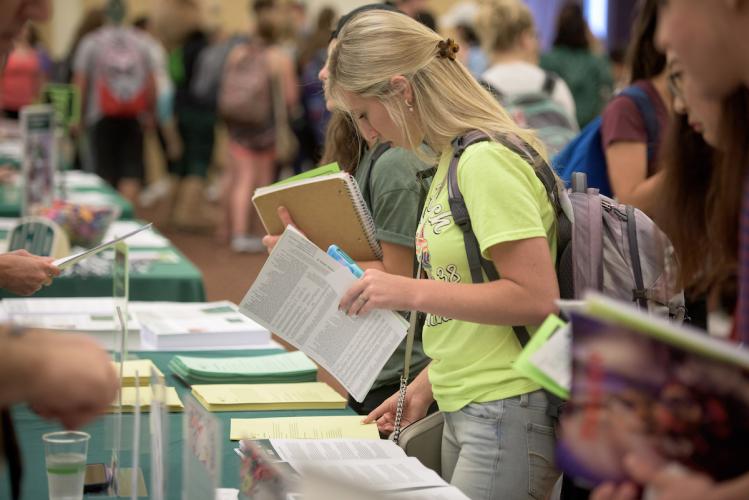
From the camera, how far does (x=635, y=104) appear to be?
9.58 feet

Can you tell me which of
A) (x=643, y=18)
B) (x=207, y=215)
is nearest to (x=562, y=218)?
(x=643, y=18)

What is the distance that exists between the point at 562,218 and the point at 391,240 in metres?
0.52

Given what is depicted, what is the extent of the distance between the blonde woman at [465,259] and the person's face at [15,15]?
722 mm

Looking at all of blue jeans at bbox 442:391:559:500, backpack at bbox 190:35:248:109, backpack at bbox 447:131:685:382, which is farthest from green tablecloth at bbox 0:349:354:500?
backpack at bbox 190:35:248:109

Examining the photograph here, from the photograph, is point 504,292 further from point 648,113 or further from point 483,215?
point 648,113

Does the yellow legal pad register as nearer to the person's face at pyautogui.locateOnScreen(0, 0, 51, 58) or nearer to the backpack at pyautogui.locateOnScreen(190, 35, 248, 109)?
the person's face at pyautogui.locateOnScreen(0, 0, 51, 58)

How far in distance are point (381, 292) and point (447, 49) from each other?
1.60 feet

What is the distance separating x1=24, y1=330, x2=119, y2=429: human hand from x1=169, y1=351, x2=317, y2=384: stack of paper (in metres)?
1.18

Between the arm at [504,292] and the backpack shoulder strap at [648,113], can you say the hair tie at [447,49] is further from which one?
the backpack shoulder strap at [648,113]

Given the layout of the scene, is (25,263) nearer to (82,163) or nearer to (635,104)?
(635,104)

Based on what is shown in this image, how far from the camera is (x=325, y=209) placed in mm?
2158

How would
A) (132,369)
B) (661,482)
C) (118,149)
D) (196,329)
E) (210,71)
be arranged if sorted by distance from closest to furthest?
1. (661,482)
2. (132,369)
3. (196,329)
4. (118,149)
5. (210,71)

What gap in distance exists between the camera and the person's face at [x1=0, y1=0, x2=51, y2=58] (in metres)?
1.22

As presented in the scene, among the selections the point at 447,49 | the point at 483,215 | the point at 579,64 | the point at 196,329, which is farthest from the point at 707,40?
the point at 579,64
